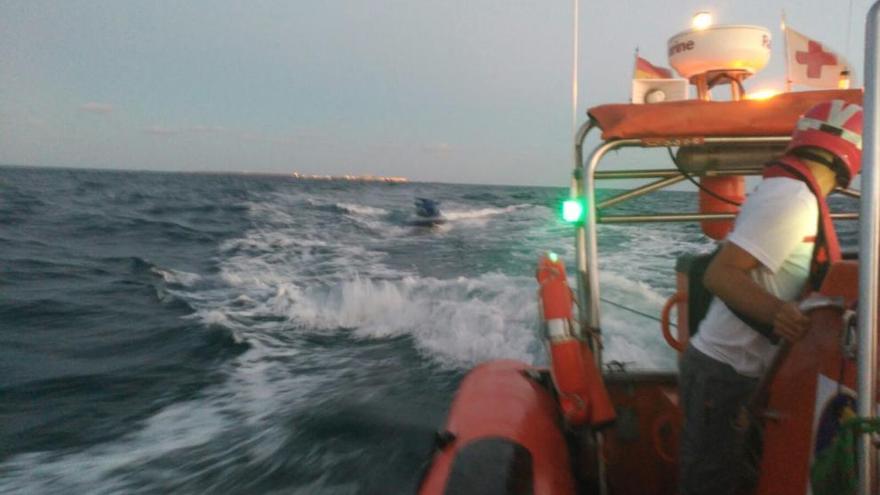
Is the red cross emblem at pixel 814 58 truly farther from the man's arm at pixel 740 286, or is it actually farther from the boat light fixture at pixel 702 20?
the man's arm at pixel 740 286

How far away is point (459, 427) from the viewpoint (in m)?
2.70

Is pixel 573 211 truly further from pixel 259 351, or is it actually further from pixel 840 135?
pixel 259 351

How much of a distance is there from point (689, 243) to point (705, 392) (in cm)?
1214

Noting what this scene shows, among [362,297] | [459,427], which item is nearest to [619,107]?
[459,427]

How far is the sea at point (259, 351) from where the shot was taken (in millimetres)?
4492

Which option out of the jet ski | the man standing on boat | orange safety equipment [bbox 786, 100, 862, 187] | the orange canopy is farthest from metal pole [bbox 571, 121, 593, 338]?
the jet ski

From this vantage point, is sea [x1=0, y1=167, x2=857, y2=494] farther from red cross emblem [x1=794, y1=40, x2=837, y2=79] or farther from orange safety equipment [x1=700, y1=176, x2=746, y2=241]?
red cross emblem [x1=794, y1=40, x2=837, y2=79]

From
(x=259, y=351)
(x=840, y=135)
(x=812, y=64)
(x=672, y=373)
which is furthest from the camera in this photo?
(x=259, y=351)

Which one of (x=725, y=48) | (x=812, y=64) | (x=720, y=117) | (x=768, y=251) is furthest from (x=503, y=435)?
(x=812, y=64)

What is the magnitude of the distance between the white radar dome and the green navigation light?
0.84 metres

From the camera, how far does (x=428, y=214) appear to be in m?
21.6

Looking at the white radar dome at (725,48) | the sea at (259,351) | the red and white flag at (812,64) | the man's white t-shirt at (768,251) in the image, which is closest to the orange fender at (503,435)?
the sea at (259,351)

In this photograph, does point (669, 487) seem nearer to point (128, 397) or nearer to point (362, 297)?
point (128, 397)

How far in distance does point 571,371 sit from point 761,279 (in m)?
0.98
